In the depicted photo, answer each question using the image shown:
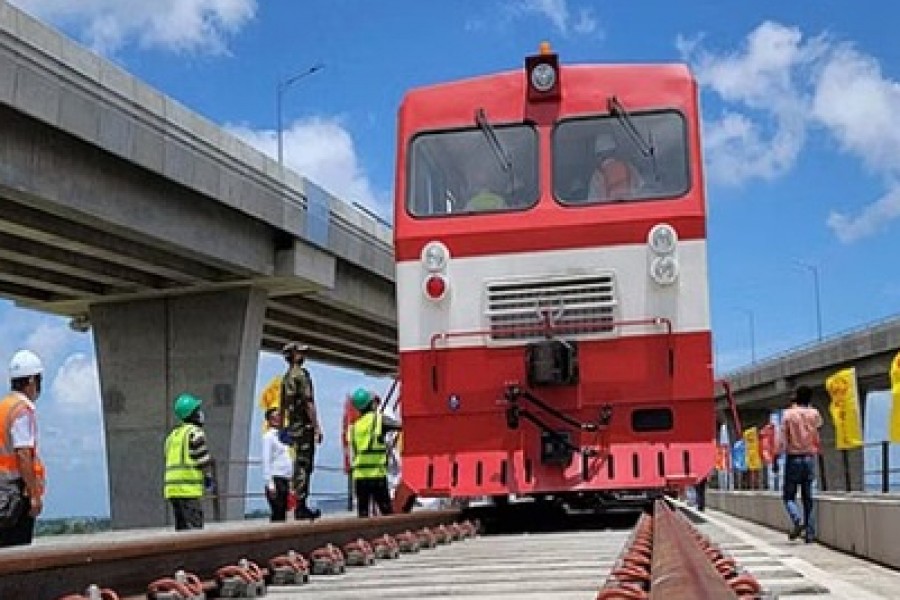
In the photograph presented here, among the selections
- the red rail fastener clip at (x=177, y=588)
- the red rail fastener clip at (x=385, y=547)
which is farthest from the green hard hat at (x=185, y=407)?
the red rail fastener clip at (x=177, y=588)

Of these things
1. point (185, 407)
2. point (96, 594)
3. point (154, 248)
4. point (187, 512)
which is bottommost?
point (96, 594)

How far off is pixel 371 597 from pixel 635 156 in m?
6.51

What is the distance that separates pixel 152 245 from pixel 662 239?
1645 centimetres

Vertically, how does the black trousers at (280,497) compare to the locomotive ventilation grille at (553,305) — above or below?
below

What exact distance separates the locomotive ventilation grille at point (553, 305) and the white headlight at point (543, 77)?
1.85m

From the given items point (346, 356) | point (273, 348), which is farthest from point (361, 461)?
point (346, 356)

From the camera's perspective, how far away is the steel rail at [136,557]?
459 cm

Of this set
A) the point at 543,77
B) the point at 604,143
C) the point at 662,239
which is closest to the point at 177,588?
the point at 662,239

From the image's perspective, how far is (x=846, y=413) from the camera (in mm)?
17766

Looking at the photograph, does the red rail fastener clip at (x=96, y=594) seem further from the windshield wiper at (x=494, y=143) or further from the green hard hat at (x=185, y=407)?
the windshield wiper at (x=494, y=143)

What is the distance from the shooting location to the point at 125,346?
31.4 metres

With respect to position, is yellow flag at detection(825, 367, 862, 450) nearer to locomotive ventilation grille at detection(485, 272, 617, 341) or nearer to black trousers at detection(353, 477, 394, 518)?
black trousers at detection(353, 477, 394, 518)

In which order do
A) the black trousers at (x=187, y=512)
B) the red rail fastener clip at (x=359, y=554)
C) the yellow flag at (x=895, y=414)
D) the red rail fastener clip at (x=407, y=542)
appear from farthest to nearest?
the yellow flag at (x=895, y=414) → the black trousers at (x=187, y=512) → the red rail fastener clip at (x=407, y=542) → the red rail fastener clip at (x=359, y=554)

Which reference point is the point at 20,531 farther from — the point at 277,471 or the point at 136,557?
the point at 277,471
